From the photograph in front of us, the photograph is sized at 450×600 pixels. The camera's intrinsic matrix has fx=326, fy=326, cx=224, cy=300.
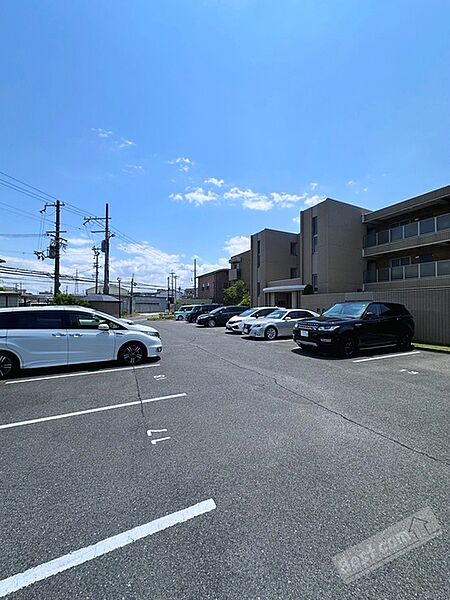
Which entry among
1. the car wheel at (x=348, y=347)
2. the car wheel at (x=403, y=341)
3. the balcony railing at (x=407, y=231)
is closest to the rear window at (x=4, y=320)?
the car wheel at (x=348, y=347)

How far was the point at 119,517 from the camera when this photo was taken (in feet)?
8.23

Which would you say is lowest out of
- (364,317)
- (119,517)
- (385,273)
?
(119,517)

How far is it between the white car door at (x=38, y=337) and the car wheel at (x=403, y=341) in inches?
419

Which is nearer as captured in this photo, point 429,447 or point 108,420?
point 429,447

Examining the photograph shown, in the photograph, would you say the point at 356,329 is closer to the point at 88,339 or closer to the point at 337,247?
the point at 88,339

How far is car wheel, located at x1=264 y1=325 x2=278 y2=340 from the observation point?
15.1 meters

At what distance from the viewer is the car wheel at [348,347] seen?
9.80 metres

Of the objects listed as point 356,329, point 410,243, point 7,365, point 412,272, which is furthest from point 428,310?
point 7,365

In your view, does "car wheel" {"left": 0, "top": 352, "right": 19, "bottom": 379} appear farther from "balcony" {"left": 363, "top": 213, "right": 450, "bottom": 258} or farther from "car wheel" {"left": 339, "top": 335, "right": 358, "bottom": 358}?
"balcony" {"left": 363, "top": 213, "right": 450, "bottom": 258}

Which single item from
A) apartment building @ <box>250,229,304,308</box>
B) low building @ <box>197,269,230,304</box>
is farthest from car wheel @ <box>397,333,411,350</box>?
low building @ <box>197,269,230,304</box>

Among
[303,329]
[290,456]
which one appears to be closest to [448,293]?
[303,329]

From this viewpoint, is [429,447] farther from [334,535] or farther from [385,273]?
[385,273]

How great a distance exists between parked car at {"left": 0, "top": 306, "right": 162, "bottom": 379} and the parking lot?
5.82 ft

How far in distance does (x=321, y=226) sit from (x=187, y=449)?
2309 cm
